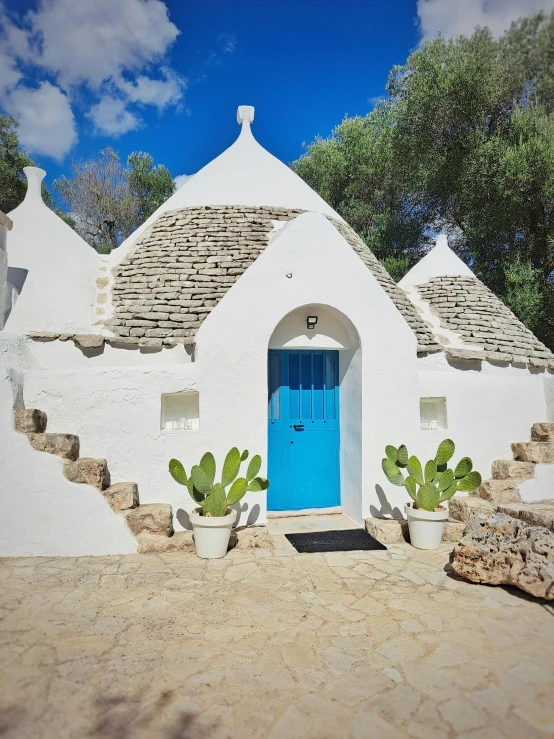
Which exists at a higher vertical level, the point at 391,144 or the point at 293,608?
the point at 391,144

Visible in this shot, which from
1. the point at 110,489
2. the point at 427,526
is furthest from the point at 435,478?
the point at 110,489

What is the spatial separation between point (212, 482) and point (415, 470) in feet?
9.21

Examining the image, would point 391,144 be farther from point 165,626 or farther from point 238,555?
point 165,626

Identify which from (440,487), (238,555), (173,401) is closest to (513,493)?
(440,487)

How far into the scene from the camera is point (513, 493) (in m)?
7.73

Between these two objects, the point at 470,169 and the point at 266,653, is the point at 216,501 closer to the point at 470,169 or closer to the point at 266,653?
the point at 266,653

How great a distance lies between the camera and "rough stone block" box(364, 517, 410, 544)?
689 centimetres

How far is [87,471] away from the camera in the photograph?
6191 millimetres

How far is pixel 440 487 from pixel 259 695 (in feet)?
13.9

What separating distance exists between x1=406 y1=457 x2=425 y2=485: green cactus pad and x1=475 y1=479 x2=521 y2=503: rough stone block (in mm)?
1562

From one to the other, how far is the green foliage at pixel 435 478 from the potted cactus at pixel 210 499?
2.19m

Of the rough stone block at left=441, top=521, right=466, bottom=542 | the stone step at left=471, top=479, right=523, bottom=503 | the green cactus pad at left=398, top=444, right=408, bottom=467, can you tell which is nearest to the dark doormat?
the rough stone block at left=441, top=521, right=466, bottom=542

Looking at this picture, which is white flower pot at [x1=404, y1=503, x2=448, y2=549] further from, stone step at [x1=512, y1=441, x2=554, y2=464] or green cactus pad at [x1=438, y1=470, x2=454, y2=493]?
stone step at [x1=512, y1=441, x2=554, y2=464]

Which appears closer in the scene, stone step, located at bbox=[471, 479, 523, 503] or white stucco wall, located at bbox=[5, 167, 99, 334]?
stone step, located at bbox=[471, 479, 523, 503]
